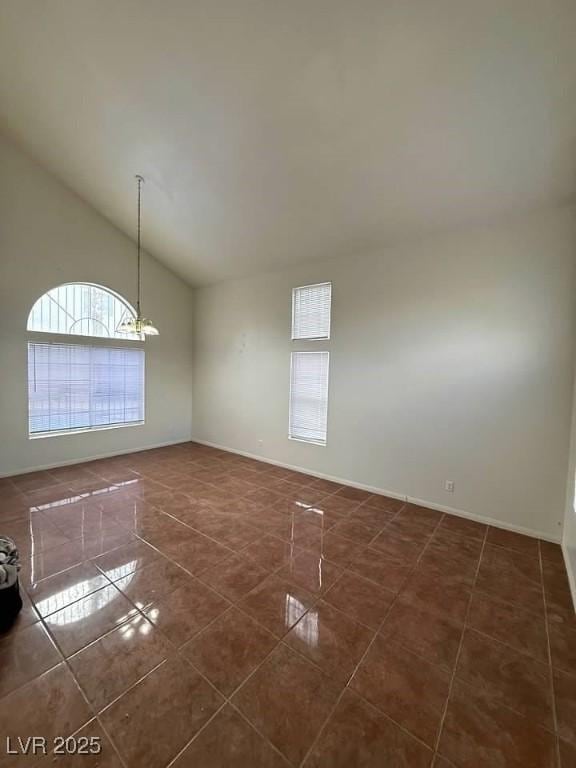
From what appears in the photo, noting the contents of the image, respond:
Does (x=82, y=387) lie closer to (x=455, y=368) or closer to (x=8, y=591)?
(x=8, y=591)

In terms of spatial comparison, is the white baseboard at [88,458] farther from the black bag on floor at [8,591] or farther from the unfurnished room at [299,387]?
the black bag on floor at [8,591]

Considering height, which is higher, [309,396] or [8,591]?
[309,396]

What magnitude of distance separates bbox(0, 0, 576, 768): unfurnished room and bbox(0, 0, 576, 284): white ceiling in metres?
0.02

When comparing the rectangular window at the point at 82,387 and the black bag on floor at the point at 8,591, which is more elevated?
the rectangular window at the point at 82,387

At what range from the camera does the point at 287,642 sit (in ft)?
5.96

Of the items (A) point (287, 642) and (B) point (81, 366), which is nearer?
(A) point (287, 642)

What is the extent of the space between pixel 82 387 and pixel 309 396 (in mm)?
3627

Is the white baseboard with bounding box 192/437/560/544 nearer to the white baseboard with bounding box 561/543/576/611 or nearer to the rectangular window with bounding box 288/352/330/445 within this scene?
the white baseboard with bounding box 561/543/576/611

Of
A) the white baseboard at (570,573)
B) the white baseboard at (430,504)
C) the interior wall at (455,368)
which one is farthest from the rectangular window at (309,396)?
the white baseboard at (570,573)

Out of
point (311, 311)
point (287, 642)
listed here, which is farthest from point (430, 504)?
point (311, 311)

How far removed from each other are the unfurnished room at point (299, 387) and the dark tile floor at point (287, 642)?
15mm

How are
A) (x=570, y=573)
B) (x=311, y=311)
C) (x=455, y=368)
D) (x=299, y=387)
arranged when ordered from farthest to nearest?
(x=299, y=387), (x=311, y=311), (x=455, y=368), (x=570, y=573)

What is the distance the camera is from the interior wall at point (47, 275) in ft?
13.5

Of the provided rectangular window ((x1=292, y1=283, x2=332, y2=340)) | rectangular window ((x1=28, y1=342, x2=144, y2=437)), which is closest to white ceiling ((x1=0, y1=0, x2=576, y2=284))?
rectangular window ((x1=292, y1=283, x2=332, y2=340))
